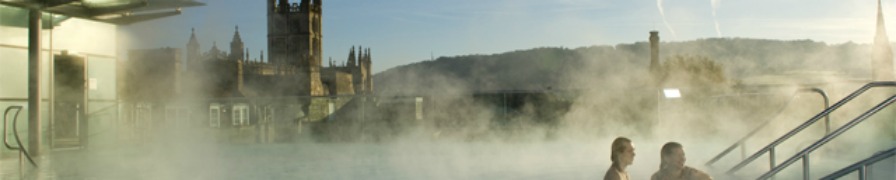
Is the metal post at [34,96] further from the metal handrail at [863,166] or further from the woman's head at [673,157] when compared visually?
the metal handrail at [863,166]

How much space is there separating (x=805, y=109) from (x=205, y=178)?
26.7 ft

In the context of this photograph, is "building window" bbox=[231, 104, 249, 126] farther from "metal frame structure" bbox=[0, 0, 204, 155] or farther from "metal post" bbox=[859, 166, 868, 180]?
"metal post" bbox=[859, 166, 868, 180]

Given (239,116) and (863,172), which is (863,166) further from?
(239,116)

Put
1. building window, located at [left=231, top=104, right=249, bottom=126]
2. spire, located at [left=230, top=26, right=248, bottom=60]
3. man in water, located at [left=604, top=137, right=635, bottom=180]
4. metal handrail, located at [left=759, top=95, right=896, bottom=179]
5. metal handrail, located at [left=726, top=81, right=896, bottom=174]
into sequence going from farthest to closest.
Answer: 1. spire, located at [left=230, top=26, right=248, bottom=60]
2. building window, located at [left=231, top=104, right=249, bottom=126]
3. metal handrail, located at [left=726, top=81, right=896, bottom=174]
4. metal handrail, located at [left=759, top=95, right=896, bottom=179]
5. man in water, located at [left=604, top=137, right=635, bottom=180]

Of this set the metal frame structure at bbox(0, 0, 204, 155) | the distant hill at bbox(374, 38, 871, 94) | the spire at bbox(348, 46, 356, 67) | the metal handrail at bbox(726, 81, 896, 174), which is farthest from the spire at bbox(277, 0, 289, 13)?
the metal handrail at bbox(726, 81, 896, 174)

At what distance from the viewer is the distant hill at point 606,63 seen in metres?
83.5

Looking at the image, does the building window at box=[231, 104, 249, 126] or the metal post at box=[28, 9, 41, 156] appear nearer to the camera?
the metal post at box=[28, 9, 41, 156]

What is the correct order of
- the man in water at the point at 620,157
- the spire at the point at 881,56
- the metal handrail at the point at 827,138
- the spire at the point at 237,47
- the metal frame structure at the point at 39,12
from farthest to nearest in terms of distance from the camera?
the spire at the point at 237,47, the spire at the point at 881,56, the metal frame structure at the point at 39,12, the metal handrail at the point at 827,138, the man in water at the point at 620,157

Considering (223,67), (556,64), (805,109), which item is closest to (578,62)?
(556,64)

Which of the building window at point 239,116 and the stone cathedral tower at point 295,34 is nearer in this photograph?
the building window at point 239,116

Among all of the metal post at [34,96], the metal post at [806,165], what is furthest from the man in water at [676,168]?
the metal post at [34,96]

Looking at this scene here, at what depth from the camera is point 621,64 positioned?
90.2 metres

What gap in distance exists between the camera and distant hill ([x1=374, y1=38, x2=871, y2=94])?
83500mm

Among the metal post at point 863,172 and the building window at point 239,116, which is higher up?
the metal post at point 863,172
